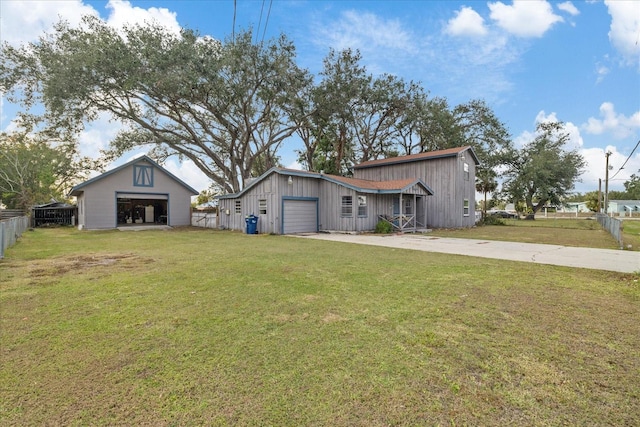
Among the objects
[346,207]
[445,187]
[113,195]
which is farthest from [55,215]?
[445,187]

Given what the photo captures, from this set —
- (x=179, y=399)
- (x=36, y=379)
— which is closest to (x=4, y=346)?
(x=36, y=379)

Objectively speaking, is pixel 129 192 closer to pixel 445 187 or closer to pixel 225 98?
pixel 225 98

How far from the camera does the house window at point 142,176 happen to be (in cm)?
2125

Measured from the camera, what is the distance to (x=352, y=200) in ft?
56.4

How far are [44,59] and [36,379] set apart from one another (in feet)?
81.6

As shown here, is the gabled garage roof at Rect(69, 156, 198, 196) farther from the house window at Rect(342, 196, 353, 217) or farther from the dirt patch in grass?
the dirt patch in grass

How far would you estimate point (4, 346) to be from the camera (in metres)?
3.05

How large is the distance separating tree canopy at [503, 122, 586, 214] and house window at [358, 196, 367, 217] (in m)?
29.7

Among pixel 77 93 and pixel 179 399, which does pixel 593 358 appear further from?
pixel 77 93

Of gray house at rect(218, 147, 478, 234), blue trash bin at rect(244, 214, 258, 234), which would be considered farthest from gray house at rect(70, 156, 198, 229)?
blue trash bin at rect(244, 214, 258, 234)

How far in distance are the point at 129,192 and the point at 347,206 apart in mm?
14941

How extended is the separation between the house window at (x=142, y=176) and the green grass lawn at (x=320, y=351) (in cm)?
1718

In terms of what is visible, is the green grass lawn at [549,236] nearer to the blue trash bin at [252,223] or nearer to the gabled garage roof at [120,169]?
the blue trash bin at [252,223]

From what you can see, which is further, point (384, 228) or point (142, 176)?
point (142, 176)
